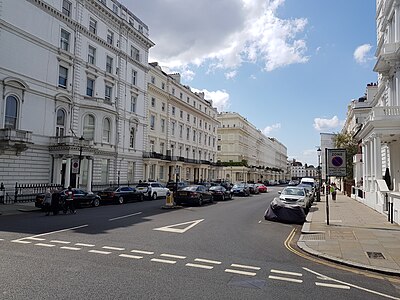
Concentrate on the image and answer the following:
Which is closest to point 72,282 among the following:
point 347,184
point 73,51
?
point 73,51

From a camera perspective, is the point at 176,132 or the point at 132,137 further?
the point at 176,132

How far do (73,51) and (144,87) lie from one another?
46.4 feet

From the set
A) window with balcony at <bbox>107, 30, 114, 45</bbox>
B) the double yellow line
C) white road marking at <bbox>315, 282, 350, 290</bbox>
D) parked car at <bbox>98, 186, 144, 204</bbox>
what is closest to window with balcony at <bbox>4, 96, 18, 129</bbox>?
parked car at <bbox>98, 186, 144, 204</bbox>

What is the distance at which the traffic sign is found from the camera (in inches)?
567

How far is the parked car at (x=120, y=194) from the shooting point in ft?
85.8

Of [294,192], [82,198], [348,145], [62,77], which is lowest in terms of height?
[82,198]

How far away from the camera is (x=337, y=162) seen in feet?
47.7

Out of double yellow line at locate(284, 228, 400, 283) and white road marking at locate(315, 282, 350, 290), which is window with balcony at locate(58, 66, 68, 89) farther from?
white road marking at locate(315, 282, 350, 290)

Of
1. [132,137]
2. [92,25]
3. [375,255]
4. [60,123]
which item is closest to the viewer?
[375,255]

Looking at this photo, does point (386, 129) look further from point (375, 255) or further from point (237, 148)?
point (237, 148)

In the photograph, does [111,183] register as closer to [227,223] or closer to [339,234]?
[227,223]

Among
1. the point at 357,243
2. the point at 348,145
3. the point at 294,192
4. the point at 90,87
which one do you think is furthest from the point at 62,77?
the point at 348,145

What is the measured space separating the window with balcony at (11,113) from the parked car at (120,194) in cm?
995

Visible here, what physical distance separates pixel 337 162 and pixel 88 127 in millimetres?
→ 28484
